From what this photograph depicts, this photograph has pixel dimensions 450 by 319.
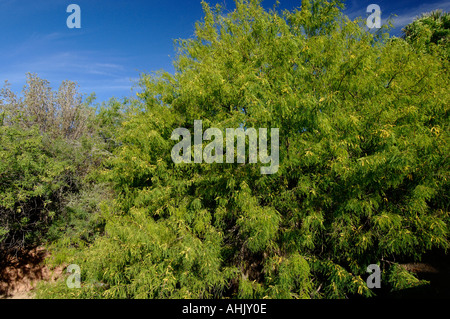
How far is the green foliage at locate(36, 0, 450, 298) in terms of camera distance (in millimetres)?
4176

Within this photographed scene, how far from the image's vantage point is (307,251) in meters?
5.41

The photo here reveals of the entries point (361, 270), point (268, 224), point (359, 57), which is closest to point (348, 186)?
point (268, 224)

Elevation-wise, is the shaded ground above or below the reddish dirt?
above

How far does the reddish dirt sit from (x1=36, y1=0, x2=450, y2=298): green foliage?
6.98 meters

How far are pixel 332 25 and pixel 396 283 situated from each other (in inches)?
233

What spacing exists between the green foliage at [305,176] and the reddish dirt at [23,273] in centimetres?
698

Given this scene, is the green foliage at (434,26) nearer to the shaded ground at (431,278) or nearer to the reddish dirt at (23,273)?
the shaded ground at (431,278)

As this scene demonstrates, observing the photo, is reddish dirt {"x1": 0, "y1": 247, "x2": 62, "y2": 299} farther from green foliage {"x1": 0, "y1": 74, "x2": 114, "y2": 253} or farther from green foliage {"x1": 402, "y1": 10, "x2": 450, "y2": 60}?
green foliage {"x1": 402, "y1": 10, "x2": 450, "y2": 60}

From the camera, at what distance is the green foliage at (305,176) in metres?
4.18

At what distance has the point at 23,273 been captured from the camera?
10.1 metres
